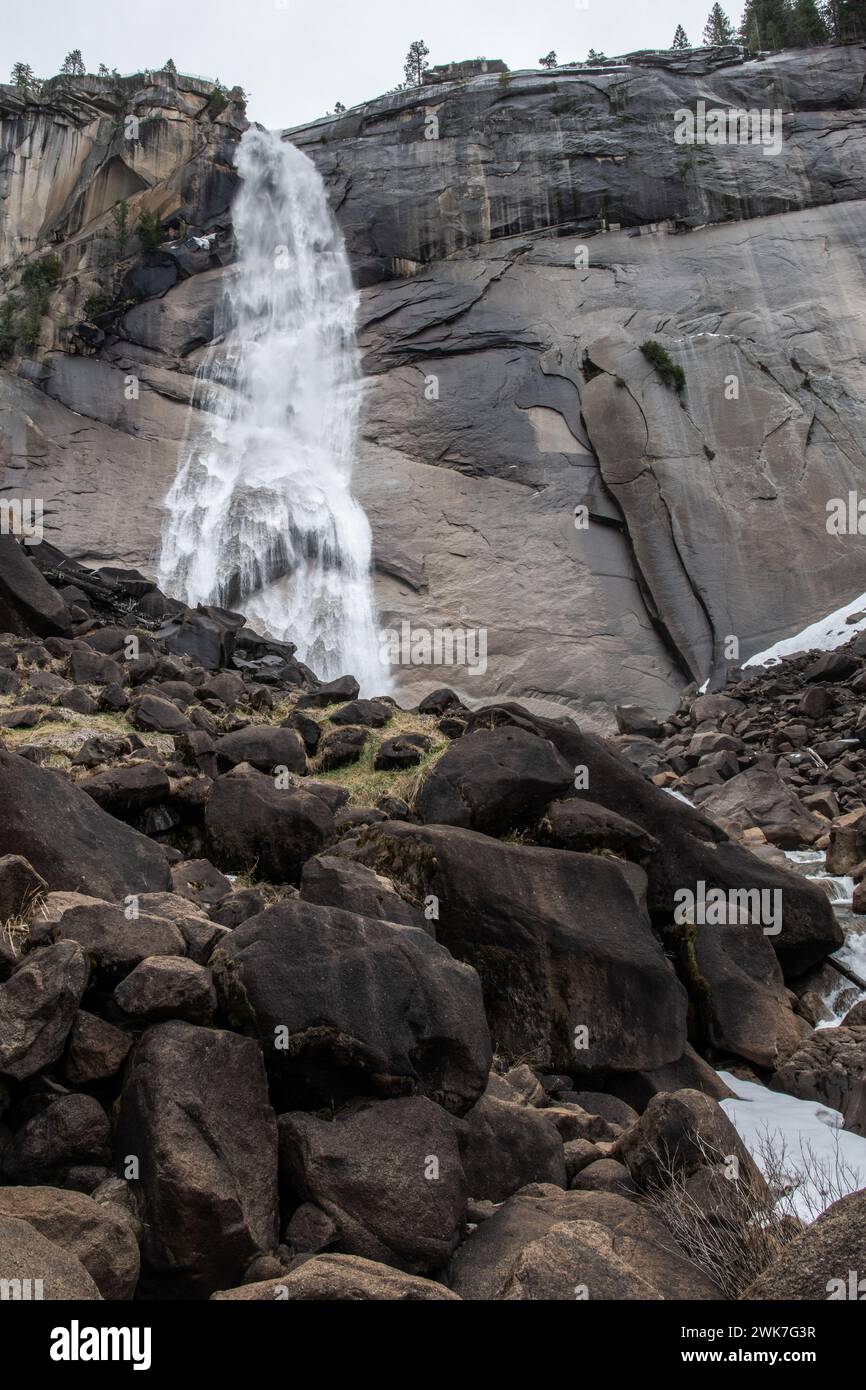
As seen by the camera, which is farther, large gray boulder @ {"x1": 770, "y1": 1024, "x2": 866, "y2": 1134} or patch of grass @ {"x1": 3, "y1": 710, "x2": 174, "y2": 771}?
patch of grass @ {"x1": 3, "y1": 710, "x2": 174, "y2": 771}

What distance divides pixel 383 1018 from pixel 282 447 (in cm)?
2899

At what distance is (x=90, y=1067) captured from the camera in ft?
17.2

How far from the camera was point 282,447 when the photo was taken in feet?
108

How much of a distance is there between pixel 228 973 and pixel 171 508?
85.1 ft

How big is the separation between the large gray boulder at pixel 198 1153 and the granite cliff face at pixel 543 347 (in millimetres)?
22304

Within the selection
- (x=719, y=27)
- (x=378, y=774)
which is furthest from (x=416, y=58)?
(x=378, y=774)

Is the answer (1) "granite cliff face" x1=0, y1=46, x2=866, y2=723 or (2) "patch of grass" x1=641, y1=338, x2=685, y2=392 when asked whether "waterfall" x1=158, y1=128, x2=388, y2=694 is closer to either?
(1) "granite cliff face" x1=0, y1=46, x2=866, y2=723

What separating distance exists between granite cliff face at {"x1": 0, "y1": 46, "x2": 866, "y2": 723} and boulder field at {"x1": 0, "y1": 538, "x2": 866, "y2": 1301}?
51.7 feet

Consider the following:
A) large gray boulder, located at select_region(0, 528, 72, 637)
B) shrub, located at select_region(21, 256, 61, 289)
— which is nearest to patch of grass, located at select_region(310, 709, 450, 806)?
large gray boulder, located at select_region(0, 528, 72, 637)

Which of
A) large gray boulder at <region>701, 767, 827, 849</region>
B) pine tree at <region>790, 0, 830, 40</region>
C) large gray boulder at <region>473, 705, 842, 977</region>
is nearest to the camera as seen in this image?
large gray boulder at <region>473, 705, 842, 977</region>

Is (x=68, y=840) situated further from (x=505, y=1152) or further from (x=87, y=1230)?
(x=505, y=1152)

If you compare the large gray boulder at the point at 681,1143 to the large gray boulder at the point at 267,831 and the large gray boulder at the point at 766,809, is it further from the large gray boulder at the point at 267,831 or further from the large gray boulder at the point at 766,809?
the large gray boulder at the point at 766,809

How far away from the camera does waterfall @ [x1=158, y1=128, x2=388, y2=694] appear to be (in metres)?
28.4
